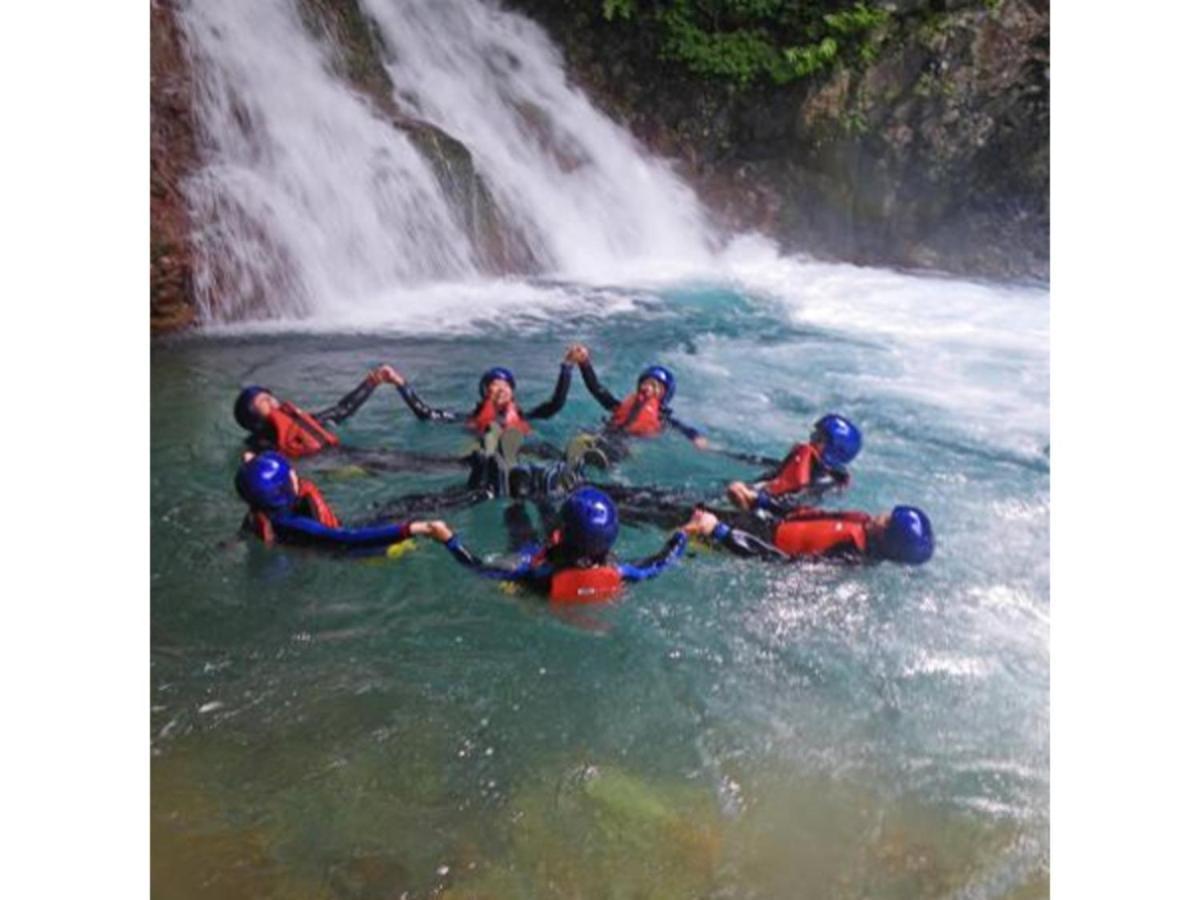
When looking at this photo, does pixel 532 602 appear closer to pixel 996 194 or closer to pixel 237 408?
pixel 237 408

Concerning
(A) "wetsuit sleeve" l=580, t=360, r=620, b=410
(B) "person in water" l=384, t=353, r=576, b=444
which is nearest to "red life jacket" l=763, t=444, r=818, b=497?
(A) "wetsuit sleeve" l=580, t=360, r=620, b=410

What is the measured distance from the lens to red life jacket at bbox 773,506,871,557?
235cm

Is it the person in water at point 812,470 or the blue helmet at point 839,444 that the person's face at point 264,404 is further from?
the blue helmet at point 839,444

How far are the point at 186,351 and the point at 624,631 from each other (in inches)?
44.8

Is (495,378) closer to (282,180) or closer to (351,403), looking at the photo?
(351,403)

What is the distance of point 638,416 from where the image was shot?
2.48m

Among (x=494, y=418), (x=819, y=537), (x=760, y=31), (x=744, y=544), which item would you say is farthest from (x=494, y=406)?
(x=760, y=31)

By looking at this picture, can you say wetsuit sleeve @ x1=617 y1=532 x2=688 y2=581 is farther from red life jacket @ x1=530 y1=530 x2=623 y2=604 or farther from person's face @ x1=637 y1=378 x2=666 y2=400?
person's face @ x1=637 y1=378 x2=666 y2=400

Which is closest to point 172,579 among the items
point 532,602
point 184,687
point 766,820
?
point 184,687

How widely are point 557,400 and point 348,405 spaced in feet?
1.52

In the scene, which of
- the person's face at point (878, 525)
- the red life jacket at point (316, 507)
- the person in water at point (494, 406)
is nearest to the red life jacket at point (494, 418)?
the person in water at point (494, 406)

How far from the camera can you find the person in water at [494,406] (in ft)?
8.00

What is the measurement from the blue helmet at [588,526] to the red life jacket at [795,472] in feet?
1.32

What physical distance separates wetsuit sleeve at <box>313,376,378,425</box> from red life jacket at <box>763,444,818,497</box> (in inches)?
35.9
